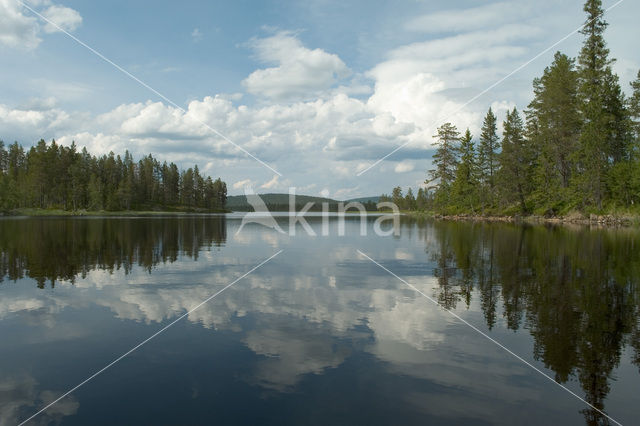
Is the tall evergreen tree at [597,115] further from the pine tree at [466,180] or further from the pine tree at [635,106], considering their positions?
the pine tree at [466,180]

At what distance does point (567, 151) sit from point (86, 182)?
135 m

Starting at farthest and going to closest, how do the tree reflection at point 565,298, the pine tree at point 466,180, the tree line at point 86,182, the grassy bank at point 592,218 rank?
the tree line at point 86,182 → the pine tree at point 466,180 → the grassy bank at point 592,218 → the tree reflection at point 565,298

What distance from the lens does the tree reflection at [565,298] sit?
8.53m

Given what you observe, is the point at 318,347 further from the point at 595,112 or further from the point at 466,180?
the point at 466,180

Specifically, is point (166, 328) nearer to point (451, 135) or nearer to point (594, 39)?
point (594, 39)

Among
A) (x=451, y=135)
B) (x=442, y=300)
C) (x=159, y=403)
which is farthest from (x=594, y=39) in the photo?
(x=159, y=403)

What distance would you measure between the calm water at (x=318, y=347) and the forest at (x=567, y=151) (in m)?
49.5

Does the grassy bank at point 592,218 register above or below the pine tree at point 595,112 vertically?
below

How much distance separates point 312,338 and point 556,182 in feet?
249

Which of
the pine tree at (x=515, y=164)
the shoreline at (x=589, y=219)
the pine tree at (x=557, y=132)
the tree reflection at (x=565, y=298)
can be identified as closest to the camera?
the tree reflection at (x=565, y=298)

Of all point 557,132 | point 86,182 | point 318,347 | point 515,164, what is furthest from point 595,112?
point 86,182

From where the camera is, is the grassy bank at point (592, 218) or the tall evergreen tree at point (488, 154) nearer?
the grassy bank at point (592, 218)

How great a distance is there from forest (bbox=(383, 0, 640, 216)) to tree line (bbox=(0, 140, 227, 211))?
112739 millimetres

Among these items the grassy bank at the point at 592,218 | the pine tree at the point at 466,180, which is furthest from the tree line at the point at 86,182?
the grassy bank at the point at 592,218
